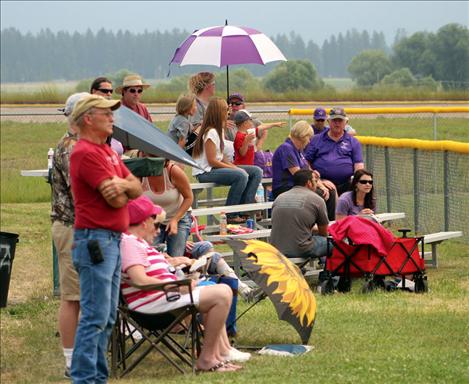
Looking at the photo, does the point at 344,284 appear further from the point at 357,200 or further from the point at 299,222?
the point at 357,200

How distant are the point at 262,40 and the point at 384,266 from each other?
16.0 ft

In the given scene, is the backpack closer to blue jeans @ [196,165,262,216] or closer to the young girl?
blue jeans @ [196,165,262,216]

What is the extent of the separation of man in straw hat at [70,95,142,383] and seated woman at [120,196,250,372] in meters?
0.82

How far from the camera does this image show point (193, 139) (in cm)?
1283

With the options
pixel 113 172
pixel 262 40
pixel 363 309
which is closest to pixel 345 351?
pixel 363 309

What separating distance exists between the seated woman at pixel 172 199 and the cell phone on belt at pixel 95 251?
296 centimetres

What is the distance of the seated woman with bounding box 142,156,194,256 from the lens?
984cm

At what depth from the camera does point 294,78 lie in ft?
271

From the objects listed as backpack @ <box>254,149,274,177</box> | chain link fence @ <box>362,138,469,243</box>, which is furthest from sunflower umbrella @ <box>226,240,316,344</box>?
backpack @ <box>254,149,274,177</box>

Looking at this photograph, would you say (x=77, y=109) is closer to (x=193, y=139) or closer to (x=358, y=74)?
(x=193, y=139)

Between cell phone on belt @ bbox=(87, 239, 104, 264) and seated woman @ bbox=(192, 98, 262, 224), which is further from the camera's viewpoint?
seated woman @ bbox=(192, 98, 262, 224)

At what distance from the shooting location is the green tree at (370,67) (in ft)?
382

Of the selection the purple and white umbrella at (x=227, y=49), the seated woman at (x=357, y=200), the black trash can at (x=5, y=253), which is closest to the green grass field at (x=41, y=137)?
the purple and white umbrella at (x=227, y=49)

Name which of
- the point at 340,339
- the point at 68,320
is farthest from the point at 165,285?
the point at 340,339
